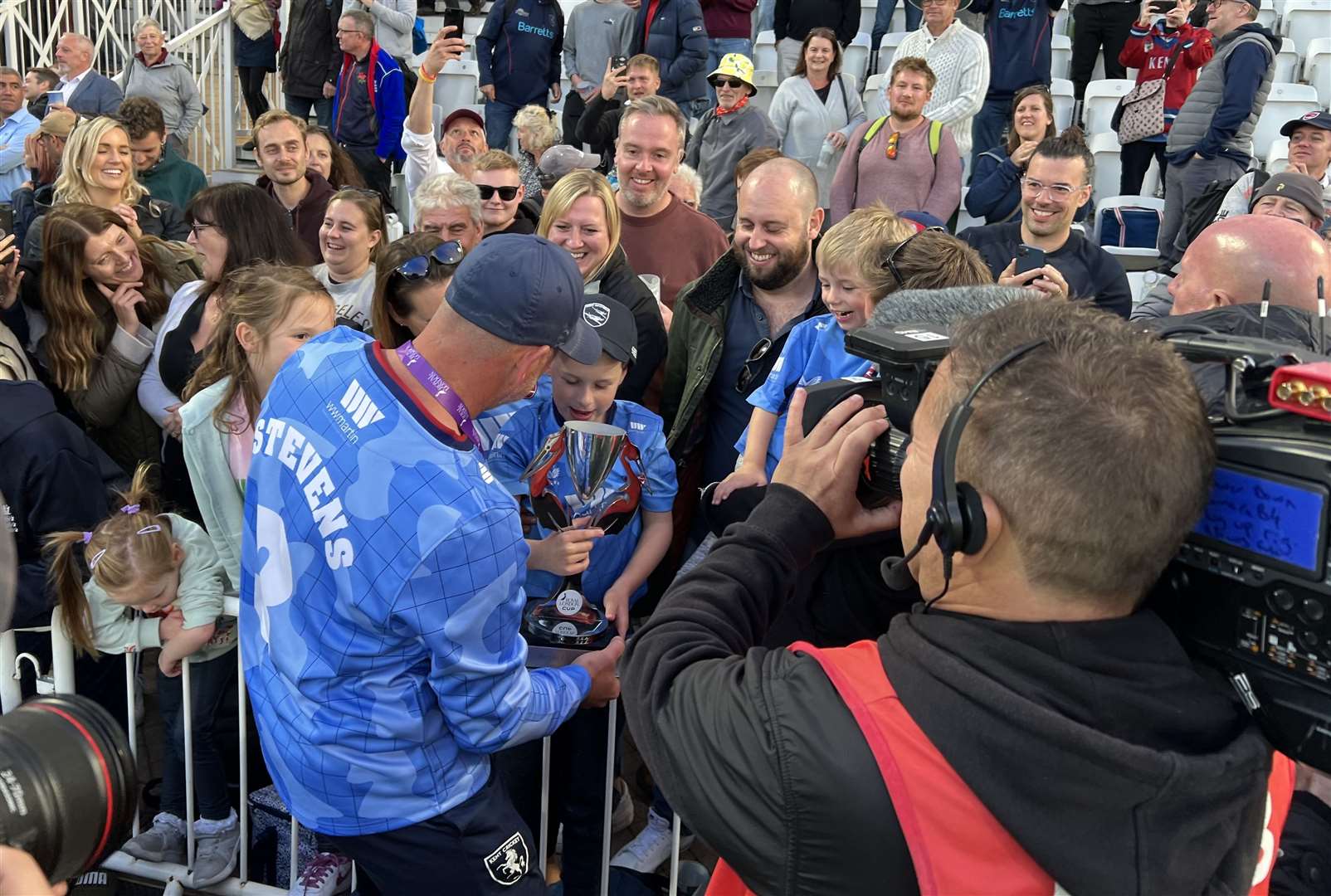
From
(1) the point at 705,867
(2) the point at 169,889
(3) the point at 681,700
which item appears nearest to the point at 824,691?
(3) the point at 681,700

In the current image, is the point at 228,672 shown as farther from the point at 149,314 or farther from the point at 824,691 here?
the point at 824,691

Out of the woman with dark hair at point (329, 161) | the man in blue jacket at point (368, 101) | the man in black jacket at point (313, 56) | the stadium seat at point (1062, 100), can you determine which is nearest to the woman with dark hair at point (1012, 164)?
the stadium seat at point (1062, 100)

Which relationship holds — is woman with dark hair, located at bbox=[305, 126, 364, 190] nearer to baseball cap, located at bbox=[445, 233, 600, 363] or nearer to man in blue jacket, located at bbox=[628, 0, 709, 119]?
man in blue jacket, located at bbox=[628, 0, 709, 119]

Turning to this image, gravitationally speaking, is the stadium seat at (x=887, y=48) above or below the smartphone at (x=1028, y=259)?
above

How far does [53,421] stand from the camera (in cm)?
315

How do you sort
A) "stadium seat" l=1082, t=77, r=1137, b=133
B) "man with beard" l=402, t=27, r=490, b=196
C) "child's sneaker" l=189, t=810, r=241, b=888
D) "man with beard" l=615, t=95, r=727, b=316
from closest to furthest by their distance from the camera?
1. "child's sneaker" l=189, t=810, r=241, b=888
2. "man with beard" l=615, t=95, r=727, b=316
3. "man with beard" l=402, t=27, r=490, b=196
4. "stadium seat" l=1082, t=77, r=1137, b=133

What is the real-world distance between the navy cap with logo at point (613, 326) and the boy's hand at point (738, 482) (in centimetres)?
44

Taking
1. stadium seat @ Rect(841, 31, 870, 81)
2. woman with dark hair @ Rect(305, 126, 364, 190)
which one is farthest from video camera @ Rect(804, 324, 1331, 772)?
stadium seat @ Rect(841, 31, 870, 81)

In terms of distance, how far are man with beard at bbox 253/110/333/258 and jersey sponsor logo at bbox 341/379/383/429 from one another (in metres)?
3.83

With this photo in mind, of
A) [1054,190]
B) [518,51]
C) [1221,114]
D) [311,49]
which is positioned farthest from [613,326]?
[311,49]

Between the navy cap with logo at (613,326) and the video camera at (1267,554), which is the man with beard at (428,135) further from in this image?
the video camera at (1267,554)

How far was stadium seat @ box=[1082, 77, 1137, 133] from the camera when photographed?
9.51m

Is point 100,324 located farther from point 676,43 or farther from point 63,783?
point 676,43

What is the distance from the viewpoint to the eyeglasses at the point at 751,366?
3375 millimetres
